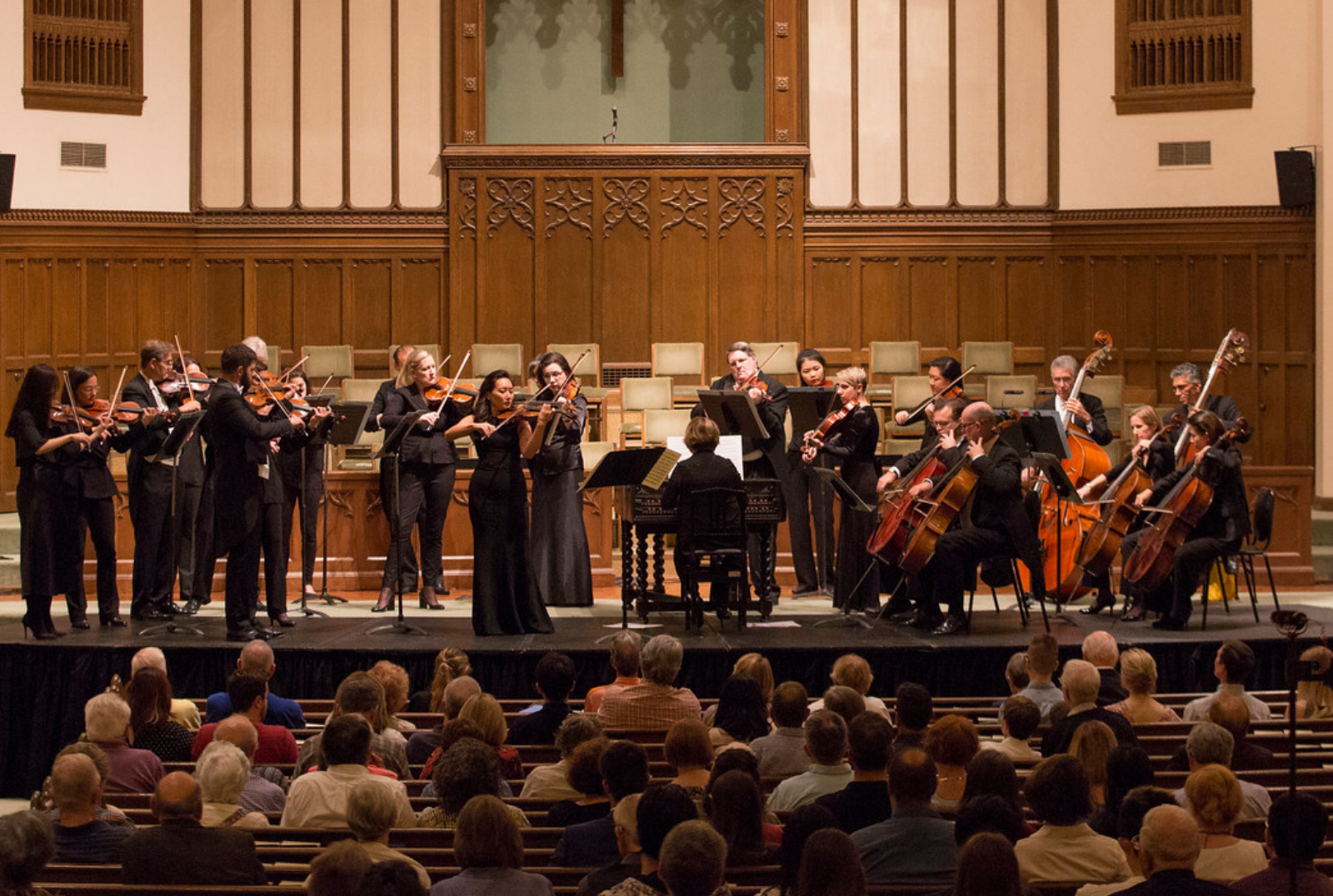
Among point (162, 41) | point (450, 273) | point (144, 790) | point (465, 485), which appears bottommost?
point (144, 790)

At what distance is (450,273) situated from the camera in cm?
1545

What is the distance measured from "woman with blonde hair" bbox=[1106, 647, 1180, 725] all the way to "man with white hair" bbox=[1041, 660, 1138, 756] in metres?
0.44

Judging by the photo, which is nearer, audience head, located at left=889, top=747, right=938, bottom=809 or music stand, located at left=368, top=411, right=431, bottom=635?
audience head, located at left=889, top=747, right=938, bottom=809

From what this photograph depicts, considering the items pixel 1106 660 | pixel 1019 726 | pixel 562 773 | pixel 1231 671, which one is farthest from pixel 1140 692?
pixel 562 773

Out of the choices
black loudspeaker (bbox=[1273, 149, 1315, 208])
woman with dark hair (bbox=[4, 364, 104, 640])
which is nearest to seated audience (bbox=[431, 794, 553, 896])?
woman with dark hair (bbox=[4, 364, 104, 640])

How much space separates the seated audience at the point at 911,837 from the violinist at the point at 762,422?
545 centimetres

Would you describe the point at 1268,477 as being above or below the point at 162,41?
below

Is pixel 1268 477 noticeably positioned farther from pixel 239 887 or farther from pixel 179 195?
pixel 179 195

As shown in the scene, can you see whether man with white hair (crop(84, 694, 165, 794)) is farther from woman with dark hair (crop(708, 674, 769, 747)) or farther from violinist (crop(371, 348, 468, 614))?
violinist (crop(371, 348, 468, 614))

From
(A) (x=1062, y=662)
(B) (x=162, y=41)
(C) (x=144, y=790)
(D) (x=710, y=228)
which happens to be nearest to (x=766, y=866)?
(C) (x=144, y=790)

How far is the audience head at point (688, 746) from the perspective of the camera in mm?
4895

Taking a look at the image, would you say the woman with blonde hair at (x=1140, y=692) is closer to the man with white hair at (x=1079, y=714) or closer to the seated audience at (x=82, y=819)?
the man with white hair at (x=1079, y=714)

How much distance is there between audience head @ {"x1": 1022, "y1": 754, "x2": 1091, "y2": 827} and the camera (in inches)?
173

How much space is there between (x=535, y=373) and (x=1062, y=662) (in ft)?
11.2
